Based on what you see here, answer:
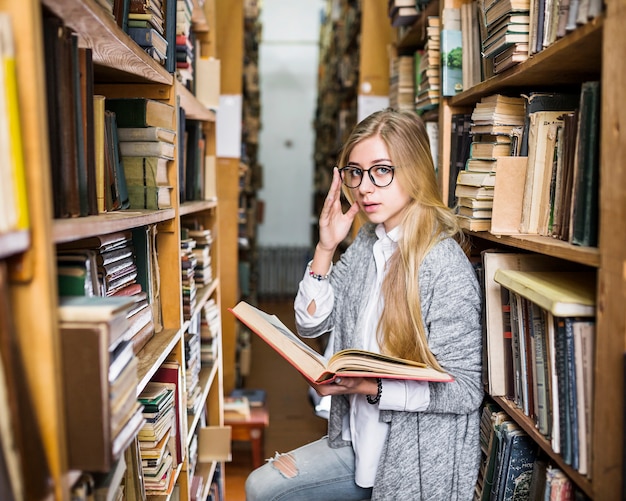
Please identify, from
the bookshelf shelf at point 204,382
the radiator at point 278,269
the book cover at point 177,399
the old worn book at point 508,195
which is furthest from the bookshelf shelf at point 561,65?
the radiator at point 278,269

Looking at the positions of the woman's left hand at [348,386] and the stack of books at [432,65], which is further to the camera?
the stack of books at [432,65]

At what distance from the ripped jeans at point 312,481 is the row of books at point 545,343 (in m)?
0.49

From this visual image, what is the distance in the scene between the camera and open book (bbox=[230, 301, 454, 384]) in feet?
4.20

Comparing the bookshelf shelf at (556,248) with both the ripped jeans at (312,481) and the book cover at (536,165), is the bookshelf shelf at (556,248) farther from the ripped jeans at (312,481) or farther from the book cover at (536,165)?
the ripped jeans at (312,481)

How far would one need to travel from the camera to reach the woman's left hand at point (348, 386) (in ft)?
Answer: 4.79

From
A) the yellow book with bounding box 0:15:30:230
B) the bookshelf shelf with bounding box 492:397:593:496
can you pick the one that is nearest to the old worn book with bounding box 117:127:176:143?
the yellow book with bounding box 0:15:30:230

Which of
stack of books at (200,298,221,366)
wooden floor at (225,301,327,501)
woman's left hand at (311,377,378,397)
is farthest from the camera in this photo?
wooden floor at (225,301,327,501)

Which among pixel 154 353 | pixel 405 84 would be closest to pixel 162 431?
pixel 154 353

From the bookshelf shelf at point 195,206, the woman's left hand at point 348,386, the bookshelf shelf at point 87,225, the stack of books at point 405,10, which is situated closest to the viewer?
the bookshelf shelf at point 87,225

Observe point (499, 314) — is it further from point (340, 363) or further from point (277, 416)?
point (277, 416)

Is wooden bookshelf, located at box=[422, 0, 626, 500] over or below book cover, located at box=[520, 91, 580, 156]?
below

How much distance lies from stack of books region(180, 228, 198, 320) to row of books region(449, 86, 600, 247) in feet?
3.07

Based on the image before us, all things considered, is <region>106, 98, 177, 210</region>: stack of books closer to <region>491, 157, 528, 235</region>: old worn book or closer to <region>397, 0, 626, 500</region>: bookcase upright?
<region>491, 157, 528, 235</region>: old worn book

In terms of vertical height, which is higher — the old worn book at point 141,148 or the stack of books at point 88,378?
the old worn book at point 141,148
